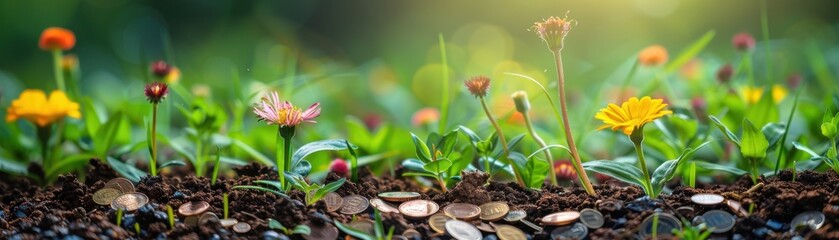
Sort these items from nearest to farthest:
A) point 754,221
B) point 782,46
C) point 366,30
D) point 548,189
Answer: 1. point 754,221
2. point 548,189
3. point 782,46
4. point 366,30

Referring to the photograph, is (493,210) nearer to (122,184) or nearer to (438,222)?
(438,222)

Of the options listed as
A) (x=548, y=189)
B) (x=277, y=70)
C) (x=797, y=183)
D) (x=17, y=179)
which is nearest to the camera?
(x=797, y=183)

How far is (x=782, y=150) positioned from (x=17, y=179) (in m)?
1.67

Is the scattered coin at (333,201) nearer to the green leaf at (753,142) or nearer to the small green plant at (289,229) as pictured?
the small green plant at (289,229)

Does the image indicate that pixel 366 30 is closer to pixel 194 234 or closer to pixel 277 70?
pixel 277 70

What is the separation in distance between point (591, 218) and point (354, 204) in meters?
0.41

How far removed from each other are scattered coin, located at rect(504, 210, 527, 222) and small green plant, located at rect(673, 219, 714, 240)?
268mm

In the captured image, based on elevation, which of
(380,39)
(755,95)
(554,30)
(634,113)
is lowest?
(380,39)

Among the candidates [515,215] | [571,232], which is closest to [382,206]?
[515,215]

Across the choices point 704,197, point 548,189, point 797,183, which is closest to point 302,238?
point 548,189

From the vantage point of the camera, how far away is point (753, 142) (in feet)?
5.05

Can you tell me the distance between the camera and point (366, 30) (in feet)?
16.1

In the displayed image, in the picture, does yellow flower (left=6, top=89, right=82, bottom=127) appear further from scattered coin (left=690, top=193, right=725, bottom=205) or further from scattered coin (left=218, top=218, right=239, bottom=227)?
scattered coin (left=690, top=193, right=725, bottom=205)

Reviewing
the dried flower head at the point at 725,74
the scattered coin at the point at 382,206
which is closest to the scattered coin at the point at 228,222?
the scattered coin at the point at 382,206
